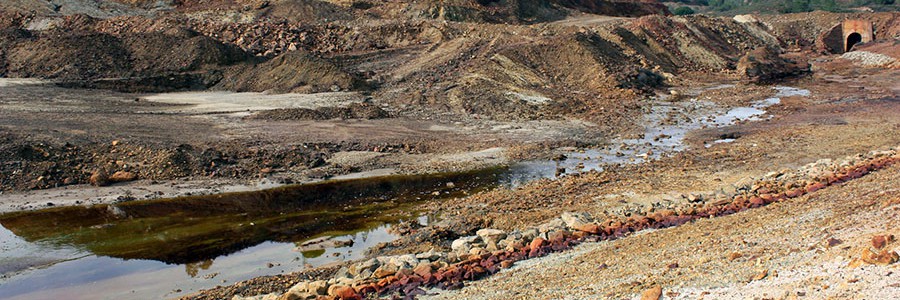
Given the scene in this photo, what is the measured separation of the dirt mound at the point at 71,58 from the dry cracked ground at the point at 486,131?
10 centimetres

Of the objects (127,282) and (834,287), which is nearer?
(834,287)

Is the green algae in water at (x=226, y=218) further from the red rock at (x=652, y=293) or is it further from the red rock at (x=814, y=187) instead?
the red rock at (x=652, y=293)

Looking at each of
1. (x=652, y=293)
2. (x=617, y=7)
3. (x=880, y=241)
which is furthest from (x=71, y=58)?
(x=617, y=7)

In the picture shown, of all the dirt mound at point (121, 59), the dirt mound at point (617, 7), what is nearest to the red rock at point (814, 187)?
the dirt mound at point (121, 59)

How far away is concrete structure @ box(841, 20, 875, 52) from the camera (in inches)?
1967

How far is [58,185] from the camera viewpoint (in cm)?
1722

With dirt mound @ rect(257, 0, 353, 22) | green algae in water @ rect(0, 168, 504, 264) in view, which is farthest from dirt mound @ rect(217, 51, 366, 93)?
green algae in water @ rect(0, 168, 504, 264)

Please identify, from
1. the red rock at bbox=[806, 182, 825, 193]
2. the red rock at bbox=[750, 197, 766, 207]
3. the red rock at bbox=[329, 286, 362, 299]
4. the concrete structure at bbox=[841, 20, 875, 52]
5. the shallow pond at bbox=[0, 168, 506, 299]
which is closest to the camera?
the red rock at bbox=[329, 286, 362, 299]

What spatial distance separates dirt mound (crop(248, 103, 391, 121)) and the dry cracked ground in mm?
97

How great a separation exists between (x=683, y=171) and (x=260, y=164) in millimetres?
10073

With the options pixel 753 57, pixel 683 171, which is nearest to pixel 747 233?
pixel 683 171

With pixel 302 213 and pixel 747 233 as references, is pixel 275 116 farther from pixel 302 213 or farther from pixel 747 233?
pixel 747 233

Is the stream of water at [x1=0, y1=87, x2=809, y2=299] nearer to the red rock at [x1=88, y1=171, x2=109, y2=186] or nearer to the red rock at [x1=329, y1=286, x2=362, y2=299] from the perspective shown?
the red rock at [x1=88, y1=171, x2=109, y2=186]

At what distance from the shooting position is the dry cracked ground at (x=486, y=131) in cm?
922
